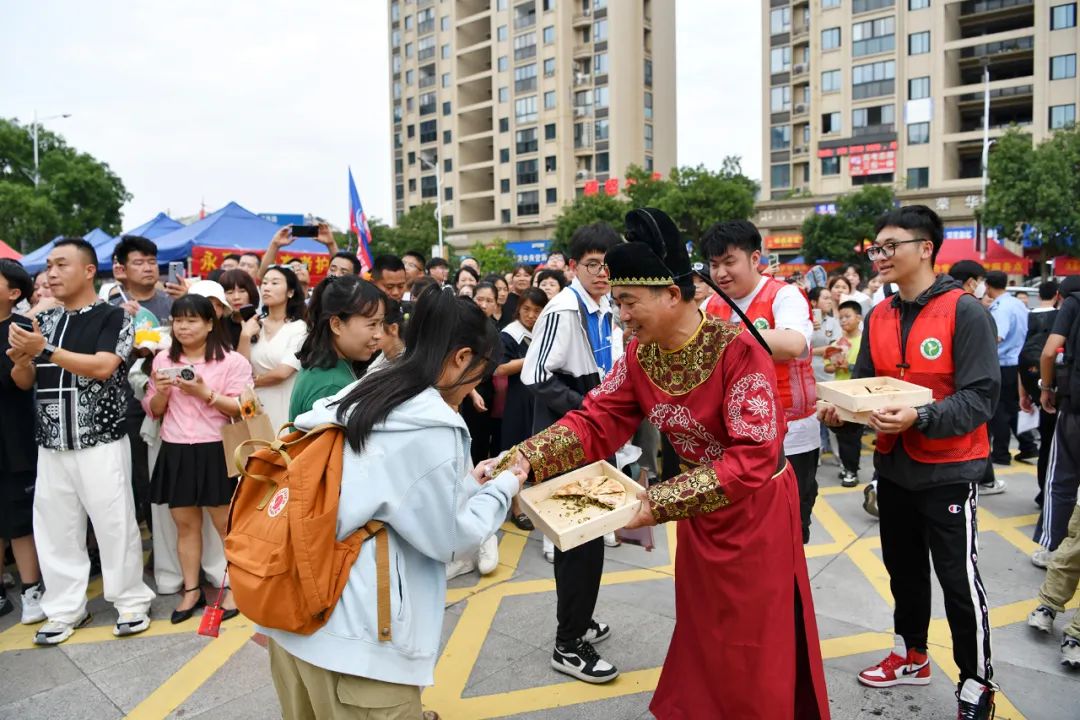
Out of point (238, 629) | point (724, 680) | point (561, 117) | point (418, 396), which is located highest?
point (561, 117)

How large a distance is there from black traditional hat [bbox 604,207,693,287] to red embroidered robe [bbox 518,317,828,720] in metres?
0.24

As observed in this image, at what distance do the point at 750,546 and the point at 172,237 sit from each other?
11.7 meters

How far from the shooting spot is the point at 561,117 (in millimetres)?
50000

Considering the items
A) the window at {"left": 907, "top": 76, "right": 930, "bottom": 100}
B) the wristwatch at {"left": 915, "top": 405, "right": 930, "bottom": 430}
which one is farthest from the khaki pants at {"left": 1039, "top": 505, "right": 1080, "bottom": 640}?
the window at {"left": 907, "top": 76, "right": 930, "bottom": 100}

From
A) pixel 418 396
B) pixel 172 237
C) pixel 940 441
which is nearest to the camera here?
pixel 418 396

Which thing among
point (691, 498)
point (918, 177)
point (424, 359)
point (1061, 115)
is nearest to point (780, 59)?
point (918, 177)

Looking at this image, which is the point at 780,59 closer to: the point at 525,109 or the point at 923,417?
the point at 525,109

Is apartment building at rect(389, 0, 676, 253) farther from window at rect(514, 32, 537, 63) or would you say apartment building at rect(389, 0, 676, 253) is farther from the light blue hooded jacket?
the light blue hooded jacket

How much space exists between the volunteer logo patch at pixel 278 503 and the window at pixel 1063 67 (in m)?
43.9

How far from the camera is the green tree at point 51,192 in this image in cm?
2559

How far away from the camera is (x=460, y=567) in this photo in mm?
4863

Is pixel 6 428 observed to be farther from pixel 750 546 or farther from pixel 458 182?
pixel 458 182

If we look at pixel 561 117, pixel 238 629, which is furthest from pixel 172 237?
pixel 561 117

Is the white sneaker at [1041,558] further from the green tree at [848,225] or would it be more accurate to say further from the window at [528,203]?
the window at [528,203]
